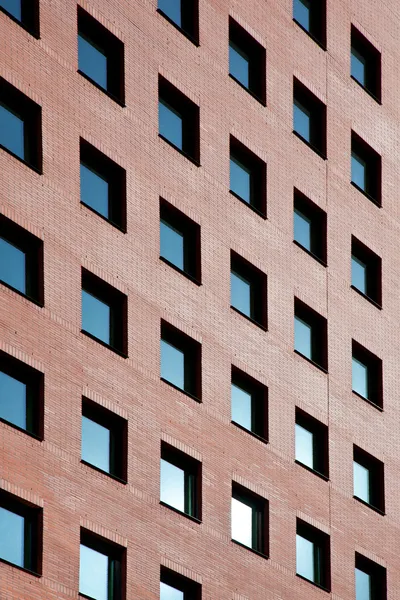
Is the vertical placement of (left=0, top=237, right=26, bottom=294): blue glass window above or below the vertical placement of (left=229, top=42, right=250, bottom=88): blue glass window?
below

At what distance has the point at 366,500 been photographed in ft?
165

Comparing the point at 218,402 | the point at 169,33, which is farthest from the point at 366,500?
the point at 169,33

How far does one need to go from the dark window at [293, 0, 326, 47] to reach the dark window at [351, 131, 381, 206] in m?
2.99

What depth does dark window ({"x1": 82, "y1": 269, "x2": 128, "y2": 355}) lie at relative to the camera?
1676 inches

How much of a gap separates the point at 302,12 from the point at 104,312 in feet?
45.4

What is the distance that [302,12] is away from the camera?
52.8 m

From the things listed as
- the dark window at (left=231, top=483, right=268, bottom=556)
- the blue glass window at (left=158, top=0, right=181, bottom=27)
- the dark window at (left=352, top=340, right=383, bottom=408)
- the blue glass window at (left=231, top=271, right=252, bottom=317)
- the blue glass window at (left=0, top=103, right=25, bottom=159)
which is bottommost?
the dark window at (left=231, top=483, right=268, bottom=556)

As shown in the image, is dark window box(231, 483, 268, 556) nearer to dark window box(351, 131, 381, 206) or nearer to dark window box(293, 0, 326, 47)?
dark window box(351, 131, 381, 206)

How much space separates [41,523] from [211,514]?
6.13m

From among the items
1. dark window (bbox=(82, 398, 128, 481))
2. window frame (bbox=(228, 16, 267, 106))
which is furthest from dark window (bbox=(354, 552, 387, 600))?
window frame (bbox=(228, 16, 267, 106))

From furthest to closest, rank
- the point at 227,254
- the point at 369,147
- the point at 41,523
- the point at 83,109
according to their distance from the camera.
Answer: the point at 369,147
the point at 227,254
the point at 83,109
the point at 41,523

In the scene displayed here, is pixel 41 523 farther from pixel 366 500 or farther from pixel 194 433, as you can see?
pixel 366 500

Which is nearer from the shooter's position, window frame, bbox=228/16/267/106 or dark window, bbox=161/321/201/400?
dark window, bbox=161/321/201/400

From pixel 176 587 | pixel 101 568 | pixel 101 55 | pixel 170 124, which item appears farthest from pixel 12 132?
pixel 176 587
